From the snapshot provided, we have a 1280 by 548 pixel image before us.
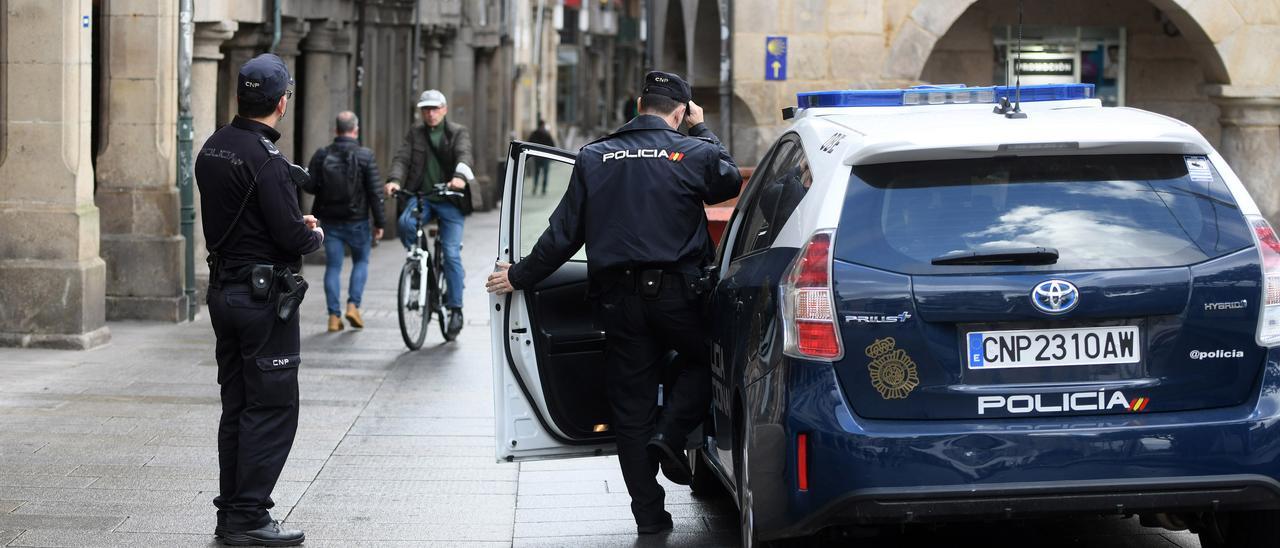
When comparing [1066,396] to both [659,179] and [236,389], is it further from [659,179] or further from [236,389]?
[236,389]

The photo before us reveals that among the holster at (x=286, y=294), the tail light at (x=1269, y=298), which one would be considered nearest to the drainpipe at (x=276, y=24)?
the holster at (x=286, y=294)

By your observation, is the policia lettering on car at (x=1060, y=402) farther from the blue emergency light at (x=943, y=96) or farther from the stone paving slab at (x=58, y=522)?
the stone paving slab at (x=58, y=522)

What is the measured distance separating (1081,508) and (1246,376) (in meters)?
0.61

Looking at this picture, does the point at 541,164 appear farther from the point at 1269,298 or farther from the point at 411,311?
the point at 1269,298

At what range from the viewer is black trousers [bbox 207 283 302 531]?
6.55 metres

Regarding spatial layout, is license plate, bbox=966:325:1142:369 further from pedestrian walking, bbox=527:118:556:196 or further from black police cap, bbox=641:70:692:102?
pedestrian walking, bbox=527:118:556:196

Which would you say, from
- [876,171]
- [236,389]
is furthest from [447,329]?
[876,171]

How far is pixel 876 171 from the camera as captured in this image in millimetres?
5316

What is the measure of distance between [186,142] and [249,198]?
844 cm

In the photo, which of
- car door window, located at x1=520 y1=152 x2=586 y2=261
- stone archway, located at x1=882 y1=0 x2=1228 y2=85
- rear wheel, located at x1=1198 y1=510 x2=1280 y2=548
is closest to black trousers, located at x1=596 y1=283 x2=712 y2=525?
rear wheel, located at x1=1198 y1=510 x2=1280 y2=548

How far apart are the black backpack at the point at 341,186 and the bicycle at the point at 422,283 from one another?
0.54m

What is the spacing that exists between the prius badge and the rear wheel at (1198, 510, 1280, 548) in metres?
1.01

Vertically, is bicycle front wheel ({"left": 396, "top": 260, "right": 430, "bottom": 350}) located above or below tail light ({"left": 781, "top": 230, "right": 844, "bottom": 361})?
below

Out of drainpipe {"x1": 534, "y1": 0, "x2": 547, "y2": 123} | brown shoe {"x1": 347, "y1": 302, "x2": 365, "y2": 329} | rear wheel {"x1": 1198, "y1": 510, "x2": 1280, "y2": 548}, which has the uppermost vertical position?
drainpipe {"x1": 534, "y1": 0, "x2": 547, "y2": 123}
